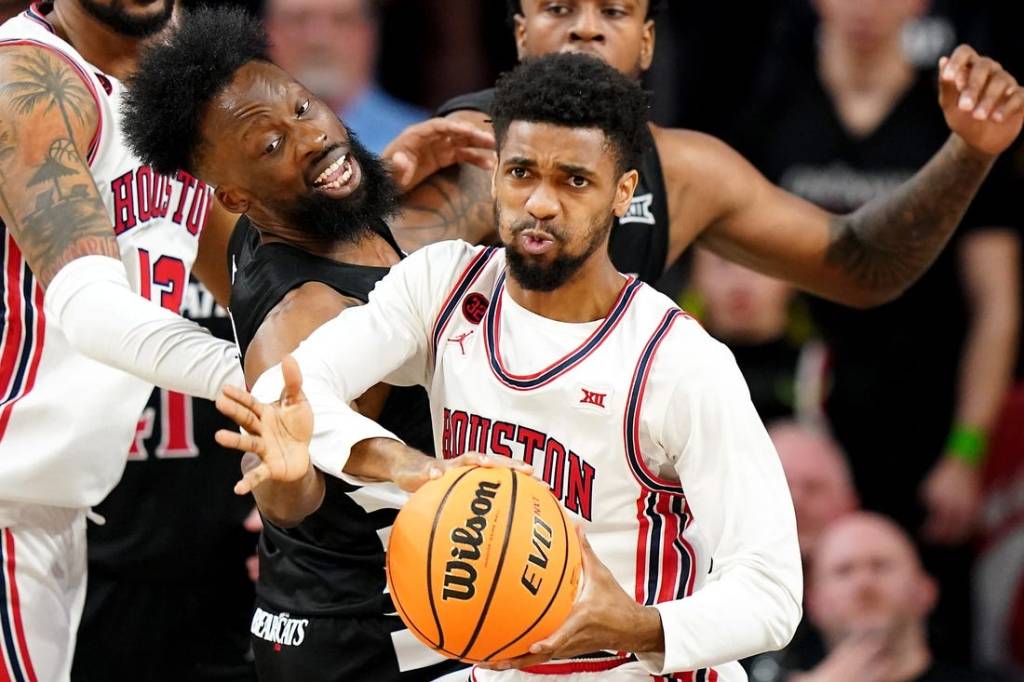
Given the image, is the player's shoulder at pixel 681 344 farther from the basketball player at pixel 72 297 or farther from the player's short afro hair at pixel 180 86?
the player's short afro hair at pixel 180 86

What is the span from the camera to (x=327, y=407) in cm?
349

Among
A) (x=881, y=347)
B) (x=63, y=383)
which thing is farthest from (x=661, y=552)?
(x=881, y=347)

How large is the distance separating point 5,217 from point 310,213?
664mm

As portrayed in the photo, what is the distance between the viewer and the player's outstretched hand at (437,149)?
14.4 ft

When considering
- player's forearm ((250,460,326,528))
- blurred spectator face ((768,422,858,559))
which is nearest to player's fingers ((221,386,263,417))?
player's forearm ((250,460,326,528))

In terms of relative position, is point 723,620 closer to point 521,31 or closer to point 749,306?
point 521,31

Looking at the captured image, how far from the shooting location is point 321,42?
710 cm

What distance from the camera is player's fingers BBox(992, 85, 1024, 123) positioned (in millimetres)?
4359

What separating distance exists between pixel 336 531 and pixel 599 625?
969mm

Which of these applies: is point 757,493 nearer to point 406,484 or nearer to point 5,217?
point 406,484

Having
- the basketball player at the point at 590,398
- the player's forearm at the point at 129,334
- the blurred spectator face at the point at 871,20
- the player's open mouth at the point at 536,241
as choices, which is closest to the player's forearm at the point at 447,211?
the basketball player at the point at 590,398

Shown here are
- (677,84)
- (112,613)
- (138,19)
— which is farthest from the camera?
(677,84)

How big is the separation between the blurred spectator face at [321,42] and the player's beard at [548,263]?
3687mm

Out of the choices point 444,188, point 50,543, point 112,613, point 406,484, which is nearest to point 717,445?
point 406,484
